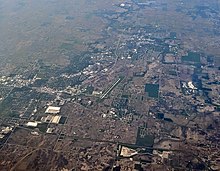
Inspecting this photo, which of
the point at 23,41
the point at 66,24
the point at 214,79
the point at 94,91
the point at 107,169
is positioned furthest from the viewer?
the point at 66,24

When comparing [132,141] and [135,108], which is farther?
[135,108]

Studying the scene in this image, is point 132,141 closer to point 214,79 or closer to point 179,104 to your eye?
point 179,104

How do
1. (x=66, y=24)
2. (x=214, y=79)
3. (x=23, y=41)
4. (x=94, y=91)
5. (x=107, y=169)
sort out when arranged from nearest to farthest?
(x=107, y=169)
(x=94, y=91)
(x=214, y=79)
(x=23, y=41)
(x=66, y=24)

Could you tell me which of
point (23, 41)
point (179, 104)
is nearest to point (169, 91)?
point (179, 104)

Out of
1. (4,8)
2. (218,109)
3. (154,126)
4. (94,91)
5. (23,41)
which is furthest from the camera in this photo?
(4,8)

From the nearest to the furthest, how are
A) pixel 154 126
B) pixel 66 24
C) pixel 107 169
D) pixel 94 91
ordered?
1. pixel 107 169
2. pixel 154 126
3. pixel 94 91
4. pixel 66 24

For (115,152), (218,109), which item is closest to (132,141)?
(115,152)

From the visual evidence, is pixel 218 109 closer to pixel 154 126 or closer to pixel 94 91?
pixel 154 126

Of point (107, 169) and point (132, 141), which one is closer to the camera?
point (107, 169)
